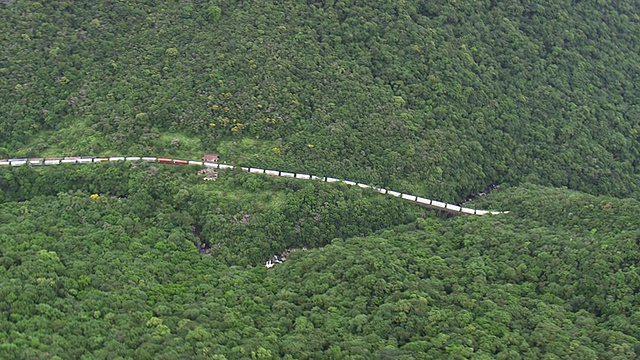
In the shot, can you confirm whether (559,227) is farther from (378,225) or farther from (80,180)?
(80,180)

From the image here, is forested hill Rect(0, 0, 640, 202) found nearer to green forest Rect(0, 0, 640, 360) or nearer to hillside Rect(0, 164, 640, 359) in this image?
green forest Rect(0, 0, 640, 360)

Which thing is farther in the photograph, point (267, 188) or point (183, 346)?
point (267, 188)

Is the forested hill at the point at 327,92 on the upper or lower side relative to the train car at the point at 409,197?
upper

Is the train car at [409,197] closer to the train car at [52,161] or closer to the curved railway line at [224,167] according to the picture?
the curved railway line at [224,167]

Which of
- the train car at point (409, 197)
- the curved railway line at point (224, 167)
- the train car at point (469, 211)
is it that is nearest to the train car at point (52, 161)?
the curved railway line at point (224, 167)

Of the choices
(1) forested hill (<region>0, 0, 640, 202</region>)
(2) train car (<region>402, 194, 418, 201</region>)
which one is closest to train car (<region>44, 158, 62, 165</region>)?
(1) forested hill (<region>0, 0, 640, 202</region>)

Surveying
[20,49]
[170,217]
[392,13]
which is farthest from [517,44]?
[20,49]

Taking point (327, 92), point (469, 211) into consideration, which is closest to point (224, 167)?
point (327, 92)
